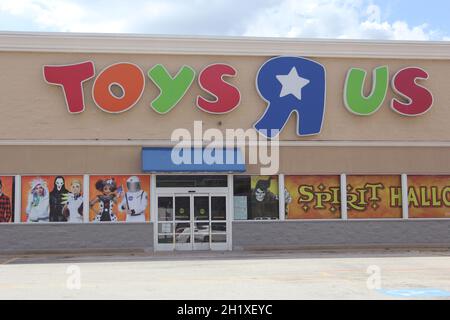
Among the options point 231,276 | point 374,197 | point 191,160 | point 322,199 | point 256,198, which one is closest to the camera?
point 231,276

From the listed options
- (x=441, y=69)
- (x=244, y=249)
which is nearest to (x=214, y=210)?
(x=244, y=249)

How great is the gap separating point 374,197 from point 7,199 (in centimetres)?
1349

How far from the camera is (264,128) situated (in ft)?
74.5

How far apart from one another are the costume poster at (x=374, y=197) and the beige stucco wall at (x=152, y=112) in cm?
161

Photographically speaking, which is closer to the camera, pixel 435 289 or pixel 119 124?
pixel 435 289

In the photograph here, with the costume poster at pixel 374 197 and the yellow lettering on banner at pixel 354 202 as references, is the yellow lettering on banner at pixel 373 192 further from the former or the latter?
the yellow lettering on banner at pixel 354 202

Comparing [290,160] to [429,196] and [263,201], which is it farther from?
[429,196]

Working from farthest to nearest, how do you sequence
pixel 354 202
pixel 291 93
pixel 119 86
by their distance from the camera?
pixel 354 202
pixel 291 93
pixel 119 86

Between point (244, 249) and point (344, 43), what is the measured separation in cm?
867

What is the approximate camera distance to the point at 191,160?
862 inches

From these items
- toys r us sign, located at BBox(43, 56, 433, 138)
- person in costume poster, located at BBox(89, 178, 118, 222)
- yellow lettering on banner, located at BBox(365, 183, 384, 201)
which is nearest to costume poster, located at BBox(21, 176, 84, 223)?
person in costume poster, located at BBox(89, 178, 118, 222)

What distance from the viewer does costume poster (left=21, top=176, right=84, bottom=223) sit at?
21.6 metres

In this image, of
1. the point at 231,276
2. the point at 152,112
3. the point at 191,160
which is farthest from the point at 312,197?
the point at 231,276
